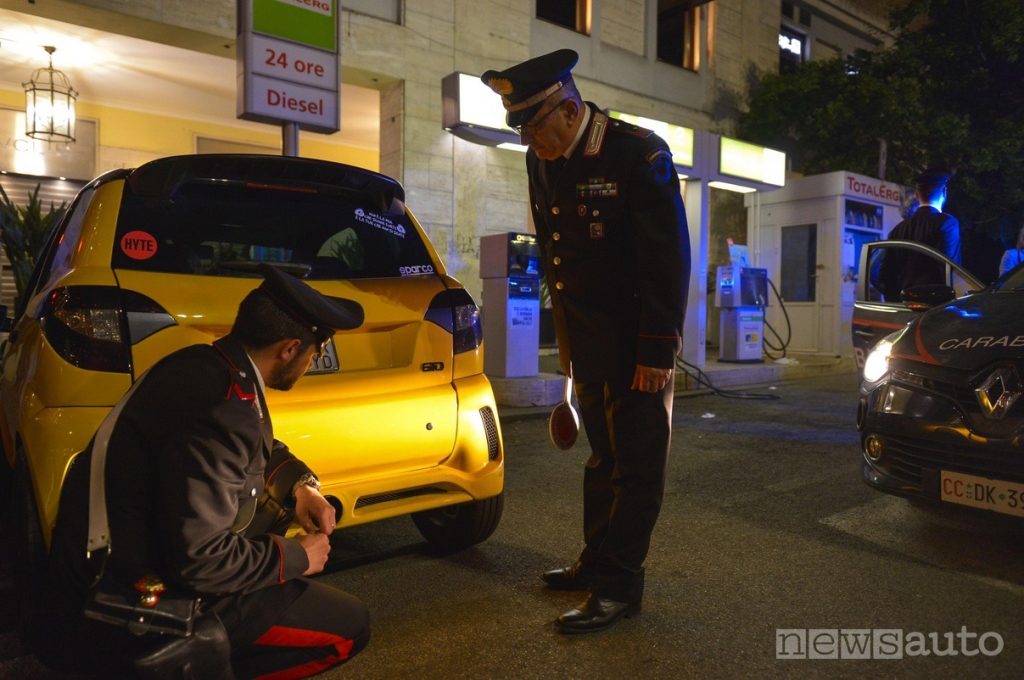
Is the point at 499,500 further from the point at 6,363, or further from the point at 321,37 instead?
the point at 321,37

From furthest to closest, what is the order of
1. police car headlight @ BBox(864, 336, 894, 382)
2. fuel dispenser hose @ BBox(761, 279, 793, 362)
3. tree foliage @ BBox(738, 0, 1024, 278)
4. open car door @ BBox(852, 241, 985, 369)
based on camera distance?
1. tree foliage @ BBox(738, 0, 1024, 278)
2. fuel dispenser hose @ BBox(761, 279, 793, 362)
3. open car door @ BBox(852, 241, 985, 369)
4. police car headlight @ BBox(864, 336, 894, 382)

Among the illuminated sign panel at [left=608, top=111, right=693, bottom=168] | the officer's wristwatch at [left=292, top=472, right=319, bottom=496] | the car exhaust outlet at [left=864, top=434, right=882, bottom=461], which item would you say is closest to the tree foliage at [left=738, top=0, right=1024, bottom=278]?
the illuminated sign panel at [left=608, top=111, right=693, bottom=168]

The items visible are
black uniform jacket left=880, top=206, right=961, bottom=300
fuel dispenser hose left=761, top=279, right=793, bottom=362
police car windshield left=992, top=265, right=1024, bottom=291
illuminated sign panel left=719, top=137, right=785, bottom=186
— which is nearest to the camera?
police car windshield left=992, top=265, right=1024, bottom=291

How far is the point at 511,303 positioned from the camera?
26.7 feet

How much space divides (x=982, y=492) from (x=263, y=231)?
9.97 feet

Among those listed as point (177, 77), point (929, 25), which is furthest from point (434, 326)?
point (929, 25)

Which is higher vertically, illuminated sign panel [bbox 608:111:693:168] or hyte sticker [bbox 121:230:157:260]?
illuminated sign panel [bbox 608:111:693:168]

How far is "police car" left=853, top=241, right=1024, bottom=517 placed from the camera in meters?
3.05

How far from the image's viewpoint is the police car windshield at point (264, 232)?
2.72 meters

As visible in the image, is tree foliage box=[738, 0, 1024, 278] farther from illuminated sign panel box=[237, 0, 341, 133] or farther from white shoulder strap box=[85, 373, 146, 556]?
white shoulder strap box=[85, 373, 146, 556]

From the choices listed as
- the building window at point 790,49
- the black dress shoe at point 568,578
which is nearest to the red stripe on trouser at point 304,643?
the black dress shoe at point 568,578

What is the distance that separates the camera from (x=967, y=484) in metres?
3.13

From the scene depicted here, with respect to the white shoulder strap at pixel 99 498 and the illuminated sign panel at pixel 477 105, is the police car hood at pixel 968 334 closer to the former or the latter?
the white shoulder strap at pixel 99 498

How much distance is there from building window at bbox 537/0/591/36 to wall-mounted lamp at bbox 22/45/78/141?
7185 mm
